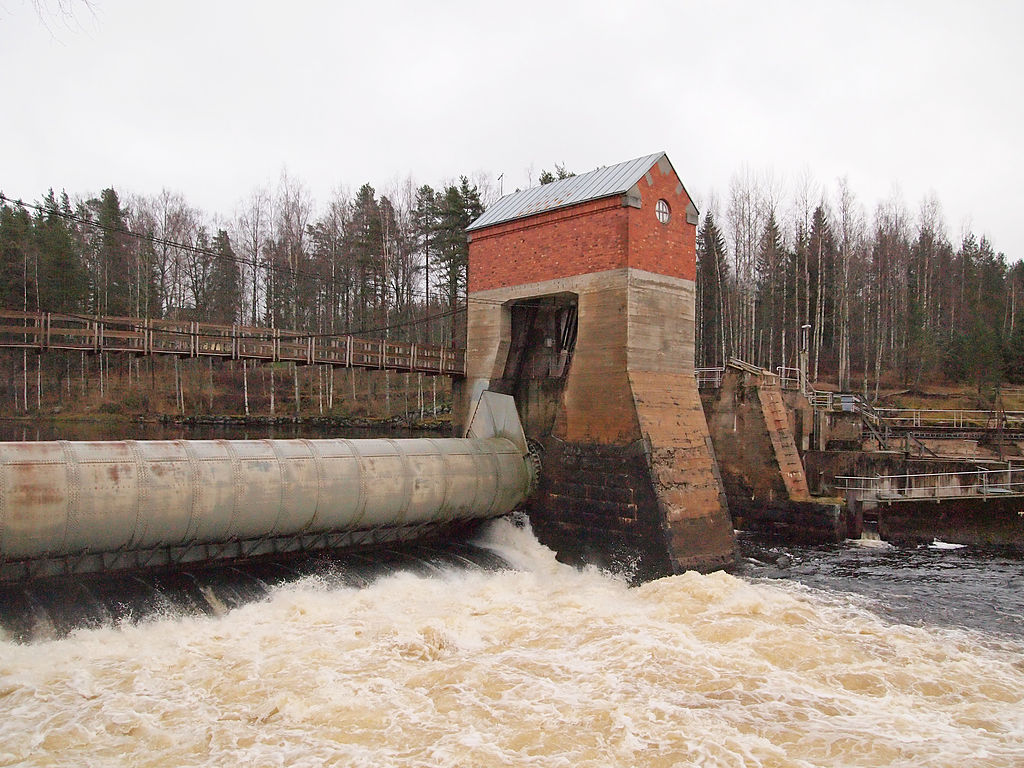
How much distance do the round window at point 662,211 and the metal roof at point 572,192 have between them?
769 mm

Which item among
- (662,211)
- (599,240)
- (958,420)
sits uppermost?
(662,211)

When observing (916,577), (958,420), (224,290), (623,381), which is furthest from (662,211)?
(224,290)

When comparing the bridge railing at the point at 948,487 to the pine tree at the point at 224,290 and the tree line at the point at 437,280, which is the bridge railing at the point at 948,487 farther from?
the pine tree at the point at 224,290

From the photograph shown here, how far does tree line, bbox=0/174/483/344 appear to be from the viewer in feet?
115

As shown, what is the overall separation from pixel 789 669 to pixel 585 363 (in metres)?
7.42

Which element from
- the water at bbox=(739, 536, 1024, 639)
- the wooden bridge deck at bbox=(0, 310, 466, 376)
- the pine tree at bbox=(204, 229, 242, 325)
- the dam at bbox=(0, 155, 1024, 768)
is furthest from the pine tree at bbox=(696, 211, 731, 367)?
the pine tree at bbox=(204, 229, 242, 325)

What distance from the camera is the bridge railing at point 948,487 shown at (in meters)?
18.2

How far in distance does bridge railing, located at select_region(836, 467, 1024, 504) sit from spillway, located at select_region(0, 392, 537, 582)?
976cm

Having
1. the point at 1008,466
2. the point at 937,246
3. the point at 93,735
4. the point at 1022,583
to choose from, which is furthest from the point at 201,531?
the point at 937,246

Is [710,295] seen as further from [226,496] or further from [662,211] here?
[226,496]

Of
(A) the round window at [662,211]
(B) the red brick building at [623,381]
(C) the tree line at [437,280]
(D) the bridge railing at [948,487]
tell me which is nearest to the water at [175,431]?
(C) the tree line at [437,280]

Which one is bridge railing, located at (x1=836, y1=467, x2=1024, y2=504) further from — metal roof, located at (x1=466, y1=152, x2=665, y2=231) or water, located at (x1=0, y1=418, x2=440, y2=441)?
water, located at (x1=0, y1=418, x2=440, y2=441)

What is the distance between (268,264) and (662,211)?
2901cm

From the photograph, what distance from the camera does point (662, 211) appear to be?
15.2 metres
